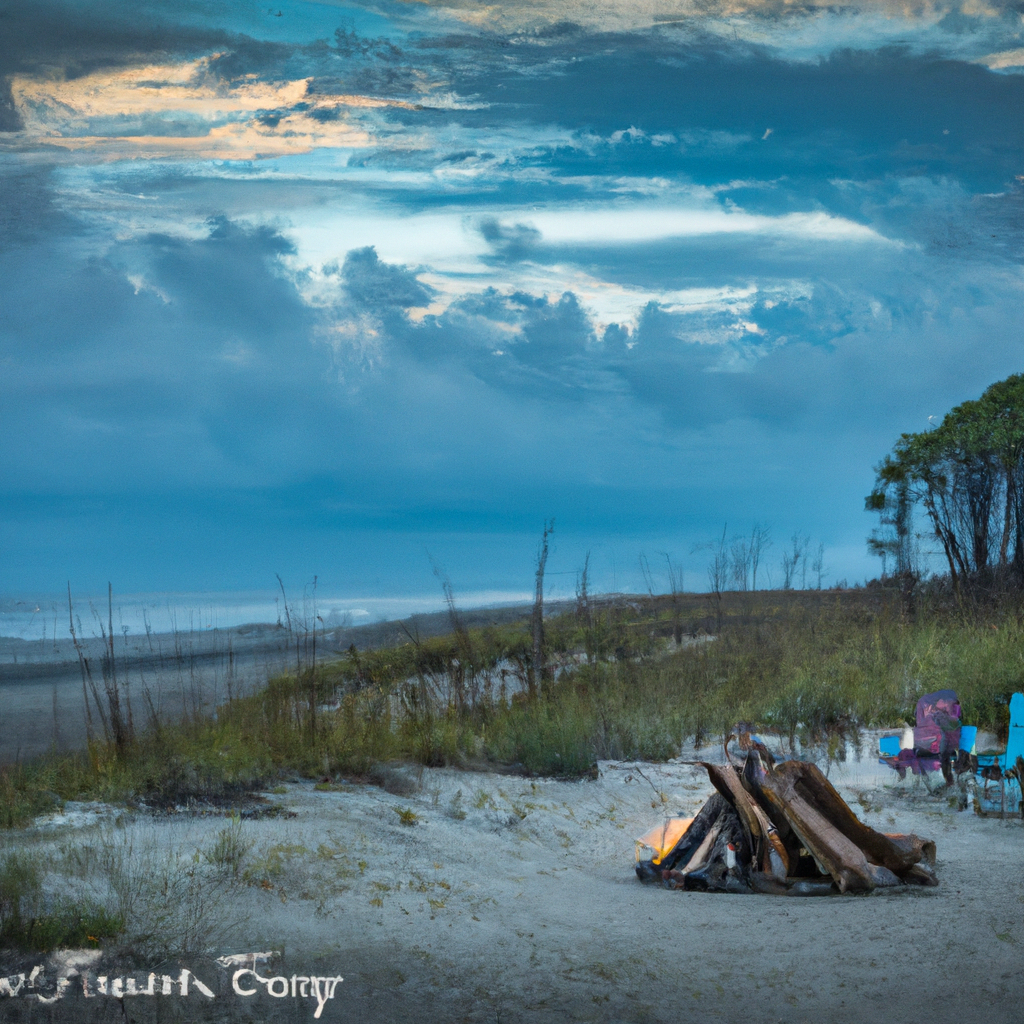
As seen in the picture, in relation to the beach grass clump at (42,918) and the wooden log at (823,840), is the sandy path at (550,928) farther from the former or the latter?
the beach grass clump at (42,918)

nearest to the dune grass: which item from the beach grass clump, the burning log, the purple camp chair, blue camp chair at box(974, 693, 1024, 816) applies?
the purple camp chair

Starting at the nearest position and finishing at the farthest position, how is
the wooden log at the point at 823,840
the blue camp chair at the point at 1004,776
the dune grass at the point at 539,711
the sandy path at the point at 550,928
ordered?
the sandy path at the point at 550,928
the wooden log at the point at 823,840
the blue camp chair at the point at 1004,776
the dune grass at the point at 539,711

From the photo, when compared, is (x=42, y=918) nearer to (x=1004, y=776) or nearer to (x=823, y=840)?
(x=823, y=840)

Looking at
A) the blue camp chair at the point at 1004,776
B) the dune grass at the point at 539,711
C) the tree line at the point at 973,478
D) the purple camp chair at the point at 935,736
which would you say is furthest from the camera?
the tree line at the point at 973,478

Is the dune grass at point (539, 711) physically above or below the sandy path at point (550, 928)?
above

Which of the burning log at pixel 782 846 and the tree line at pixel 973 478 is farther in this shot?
the tree line at pixel 973 478

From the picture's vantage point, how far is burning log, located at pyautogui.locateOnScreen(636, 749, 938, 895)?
5270 mm

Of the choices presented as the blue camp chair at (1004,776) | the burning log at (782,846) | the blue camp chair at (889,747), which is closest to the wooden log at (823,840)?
the burning log at (782,846)

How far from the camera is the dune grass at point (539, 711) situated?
21.9ft

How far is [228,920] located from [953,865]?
440 centimetres

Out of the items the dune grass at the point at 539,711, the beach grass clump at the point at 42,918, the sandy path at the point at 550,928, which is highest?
the dune grass at the point at 539,711

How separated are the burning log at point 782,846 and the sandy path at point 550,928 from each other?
0.17m

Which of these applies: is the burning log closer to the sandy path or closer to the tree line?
the sandy path

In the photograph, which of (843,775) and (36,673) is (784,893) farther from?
(36,673)
